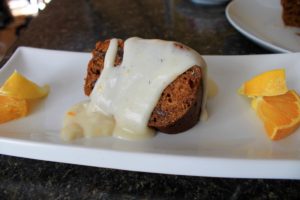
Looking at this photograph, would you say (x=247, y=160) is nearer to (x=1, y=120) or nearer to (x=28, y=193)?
(x=28, y=193)

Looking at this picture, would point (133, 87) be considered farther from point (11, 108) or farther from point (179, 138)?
point (11, 108)

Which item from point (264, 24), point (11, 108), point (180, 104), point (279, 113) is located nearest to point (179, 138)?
point (180, 104)

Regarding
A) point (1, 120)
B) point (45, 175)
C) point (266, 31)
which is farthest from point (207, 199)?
point (266, 31)

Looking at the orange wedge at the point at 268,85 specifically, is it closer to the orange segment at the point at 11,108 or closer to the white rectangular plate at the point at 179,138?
the white rectangular plate at the point at 179,138

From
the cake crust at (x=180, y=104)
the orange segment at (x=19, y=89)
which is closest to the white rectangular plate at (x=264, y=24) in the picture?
the cake crust at (x=180, y=104)

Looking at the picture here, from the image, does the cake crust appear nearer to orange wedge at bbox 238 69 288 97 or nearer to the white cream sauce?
the white cream sauce

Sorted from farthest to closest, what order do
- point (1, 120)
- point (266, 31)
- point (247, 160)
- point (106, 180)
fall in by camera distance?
point (266, 31) → point (1, 120) → point (106, 180) → point (247, 160)
